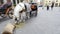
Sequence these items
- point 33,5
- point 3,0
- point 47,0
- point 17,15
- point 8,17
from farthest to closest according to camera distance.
Answer: point 47,0
point 3,0
point 33,5
point 8,17
point 17,15

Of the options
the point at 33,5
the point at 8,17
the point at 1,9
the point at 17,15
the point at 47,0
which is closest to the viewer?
the point at 17,15

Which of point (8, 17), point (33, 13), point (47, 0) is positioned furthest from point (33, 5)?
point (47, 0)

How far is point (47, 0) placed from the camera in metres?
74.5

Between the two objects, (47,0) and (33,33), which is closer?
(33,33)

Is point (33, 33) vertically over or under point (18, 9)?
under

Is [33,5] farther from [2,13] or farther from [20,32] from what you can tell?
[20,32]

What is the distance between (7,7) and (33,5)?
137 inches

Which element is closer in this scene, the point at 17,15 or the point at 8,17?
the point at 17,15

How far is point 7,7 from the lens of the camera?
16734 mm

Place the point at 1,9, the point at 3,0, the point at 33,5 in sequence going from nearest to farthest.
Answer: the point at 1,9 → the point at 33,5 → the point at 3,0

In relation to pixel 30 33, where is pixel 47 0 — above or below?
below

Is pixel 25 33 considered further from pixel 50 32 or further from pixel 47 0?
pixel 47 0

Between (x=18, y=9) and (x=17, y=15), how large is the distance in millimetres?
357

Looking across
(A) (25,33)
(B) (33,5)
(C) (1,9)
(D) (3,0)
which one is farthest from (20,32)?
(D) (3,0)
